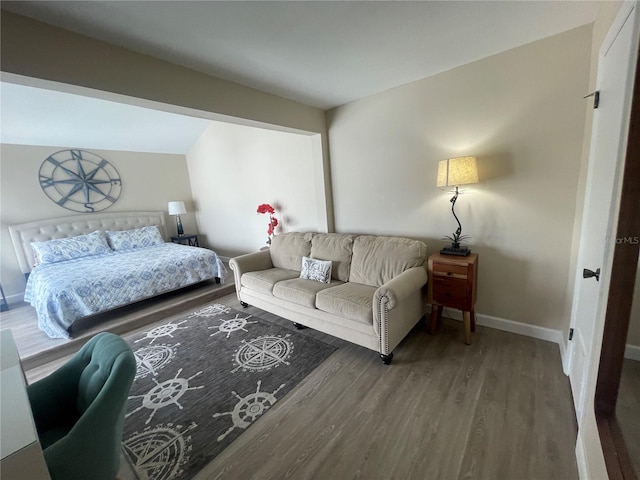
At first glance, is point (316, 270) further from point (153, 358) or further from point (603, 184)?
point (603, 184)

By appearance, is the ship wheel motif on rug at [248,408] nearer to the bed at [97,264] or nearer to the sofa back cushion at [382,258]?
the sofa back cushion at [382,258]

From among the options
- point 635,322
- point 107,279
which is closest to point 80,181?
point 107,279

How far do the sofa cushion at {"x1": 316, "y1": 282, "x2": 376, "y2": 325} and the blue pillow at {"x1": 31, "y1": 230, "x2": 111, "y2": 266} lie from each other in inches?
157

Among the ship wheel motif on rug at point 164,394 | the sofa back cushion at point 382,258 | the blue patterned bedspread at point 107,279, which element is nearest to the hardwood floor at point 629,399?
the sofa back cushion at point 382,258

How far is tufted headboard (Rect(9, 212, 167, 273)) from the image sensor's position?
3.89m

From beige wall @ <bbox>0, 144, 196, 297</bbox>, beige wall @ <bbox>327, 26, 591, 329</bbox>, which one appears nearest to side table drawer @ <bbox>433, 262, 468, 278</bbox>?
beige wall @ <bbox>327, 26, 591, 329</bbox>

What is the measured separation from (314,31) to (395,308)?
6.76 ft

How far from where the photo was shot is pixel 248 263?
3354mm

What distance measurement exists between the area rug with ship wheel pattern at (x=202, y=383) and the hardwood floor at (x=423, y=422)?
13 centimetres

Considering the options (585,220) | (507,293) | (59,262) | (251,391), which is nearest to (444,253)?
(507,293)

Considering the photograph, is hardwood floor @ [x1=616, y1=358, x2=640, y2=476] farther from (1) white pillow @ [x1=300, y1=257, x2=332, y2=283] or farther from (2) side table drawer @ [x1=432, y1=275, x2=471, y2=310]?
(1) white pillow @ [x1=300, y1=257, x2=332, y2=283]

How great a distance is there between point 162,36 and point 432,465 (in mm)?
2984

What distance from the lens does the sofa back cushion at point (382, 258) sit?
256cm

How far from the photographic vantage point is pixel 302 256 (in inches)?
129
